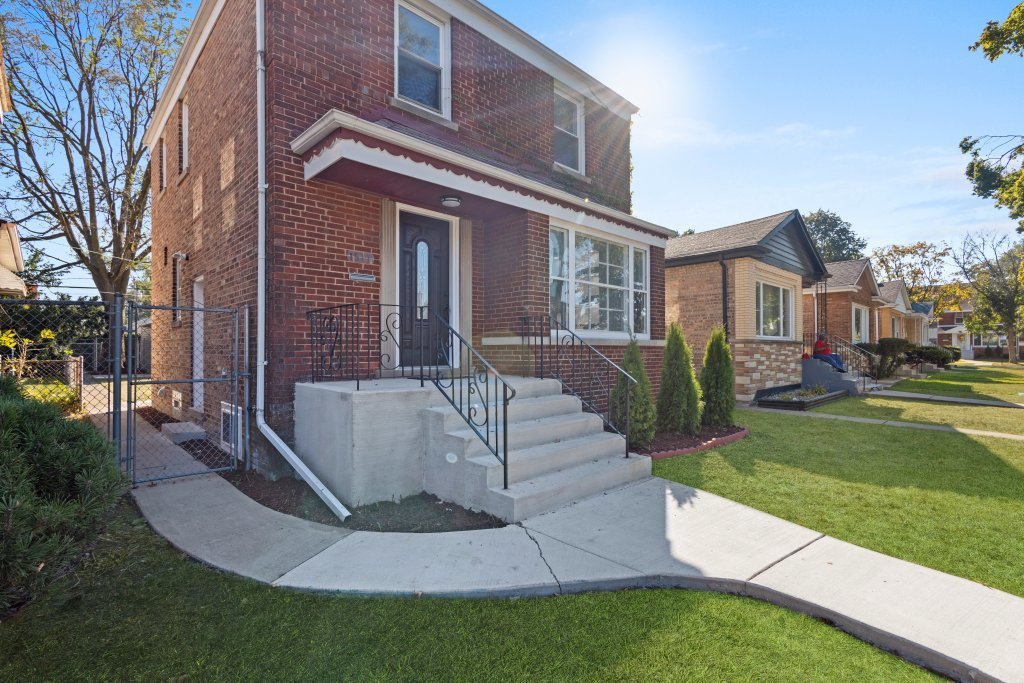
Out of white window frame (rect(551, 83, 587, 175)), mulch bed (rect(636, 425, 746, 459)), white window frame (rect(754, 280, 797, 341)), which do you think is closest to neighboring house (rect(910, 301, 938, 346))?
white window frame (rect(754, 280, 797, 341))

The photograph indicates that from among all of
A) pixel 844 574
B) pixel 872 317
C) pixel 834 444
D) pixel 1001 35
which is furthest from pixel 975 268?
pixel 844 574

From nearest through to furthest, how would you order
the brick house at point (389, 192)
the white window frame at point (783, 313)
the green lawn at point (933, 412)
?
1. the brick house at point (389, 192)
2. the green lawn at point (933, 412)
3. the white window frame at point (783, 313)

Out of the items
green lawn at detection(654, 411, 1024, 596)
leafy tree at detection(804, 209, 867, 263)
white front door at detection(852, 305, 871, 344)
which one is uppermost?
leafy tree at detection(804, 209, 867, 263)

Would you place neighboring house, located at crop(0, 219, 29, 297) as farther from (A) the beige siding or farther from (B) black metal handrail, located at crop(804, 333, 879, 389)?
(B) black metal handrail, located at crop(804, 333, 879, 389)

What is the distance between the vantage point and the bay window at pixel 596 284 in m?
7.45

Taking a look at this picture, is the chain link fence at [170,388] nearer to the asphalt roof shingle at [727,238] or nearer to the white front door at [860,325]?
the asphalt roof shingle at [727,238]

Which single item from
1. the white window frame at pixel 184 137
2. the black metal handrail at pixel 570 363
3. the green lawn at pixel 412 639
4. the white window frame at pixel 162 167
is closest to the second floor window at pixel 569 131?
the black metal handrail at pixel 570 363

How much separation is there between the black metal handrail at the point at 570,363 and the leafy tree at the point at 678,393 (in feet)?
2.80

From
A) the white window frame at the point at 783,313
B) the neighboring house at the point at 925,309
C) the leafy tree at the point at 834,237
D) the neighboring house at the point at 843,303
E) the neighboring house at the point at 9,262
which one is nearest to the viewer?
the neighboring house at the point at 9,262

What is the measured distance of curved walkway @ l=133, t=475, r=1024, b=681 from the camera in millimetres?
2508

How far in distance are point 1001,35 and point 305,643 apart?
1713 cm

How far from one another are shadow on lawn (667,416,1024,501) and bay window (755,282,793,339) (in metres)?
5.35

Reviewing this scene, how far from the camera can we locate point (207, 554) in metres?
3.48

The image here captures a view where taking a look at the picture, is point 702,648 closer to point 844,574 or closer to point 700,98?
point 844,574
